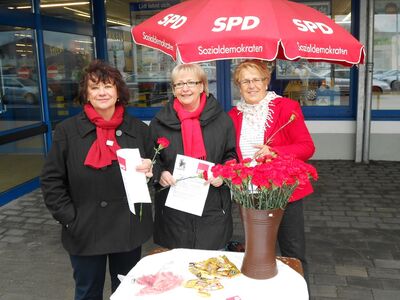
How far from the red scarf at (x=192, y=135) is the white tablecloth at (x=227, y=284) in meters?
0.62

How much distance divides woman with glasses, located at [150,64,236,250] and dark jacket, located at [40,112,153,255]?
0.60 ft

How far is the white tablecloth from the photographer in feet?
6.35

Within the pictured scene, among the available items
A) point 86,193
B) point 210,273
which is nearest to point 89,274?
point 86,193

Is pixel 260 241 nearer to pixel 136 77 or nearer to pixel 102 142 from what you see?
pixel 102 142

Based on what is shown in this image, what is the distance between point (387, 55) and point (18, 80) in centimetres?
574

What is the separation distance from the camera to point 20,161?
637 centimetres

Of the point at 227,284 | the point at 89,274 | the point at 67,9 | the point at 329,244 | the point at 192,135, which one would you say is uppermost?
the point at 67,9

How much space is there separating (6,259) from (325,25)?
138 inches

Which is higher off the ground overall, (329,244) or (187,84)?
(187,84)

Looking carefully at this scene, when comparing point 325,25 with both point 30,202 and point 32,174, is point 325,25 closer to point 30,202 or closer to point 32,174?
point 30,202

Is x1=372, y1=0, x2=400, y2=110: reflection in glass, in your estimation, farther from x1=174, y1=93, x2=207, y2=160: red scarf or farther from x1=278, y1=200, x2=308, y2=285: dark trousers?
x1=174, y1=93, x2=207, y2=160: red scarf

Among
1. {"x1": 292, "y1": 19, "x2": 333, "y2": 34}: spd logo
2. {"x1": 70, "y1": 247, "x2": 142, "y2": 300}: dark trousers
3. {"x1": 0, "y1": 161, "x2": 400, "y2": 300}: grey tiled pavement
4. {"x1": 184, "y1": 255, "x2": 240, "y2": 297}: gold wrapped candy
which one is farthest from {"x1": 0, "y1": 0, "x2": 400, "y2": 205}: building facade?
{"x1": 184, "y1": 255, "x2": 240, "y2": 297}: gold wrapped candy

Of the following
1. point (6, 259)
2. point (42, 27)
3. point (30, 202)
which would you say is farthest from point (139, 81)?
point (6, 259)

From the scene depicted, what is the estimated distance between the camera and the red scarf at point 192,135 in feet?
8.63
